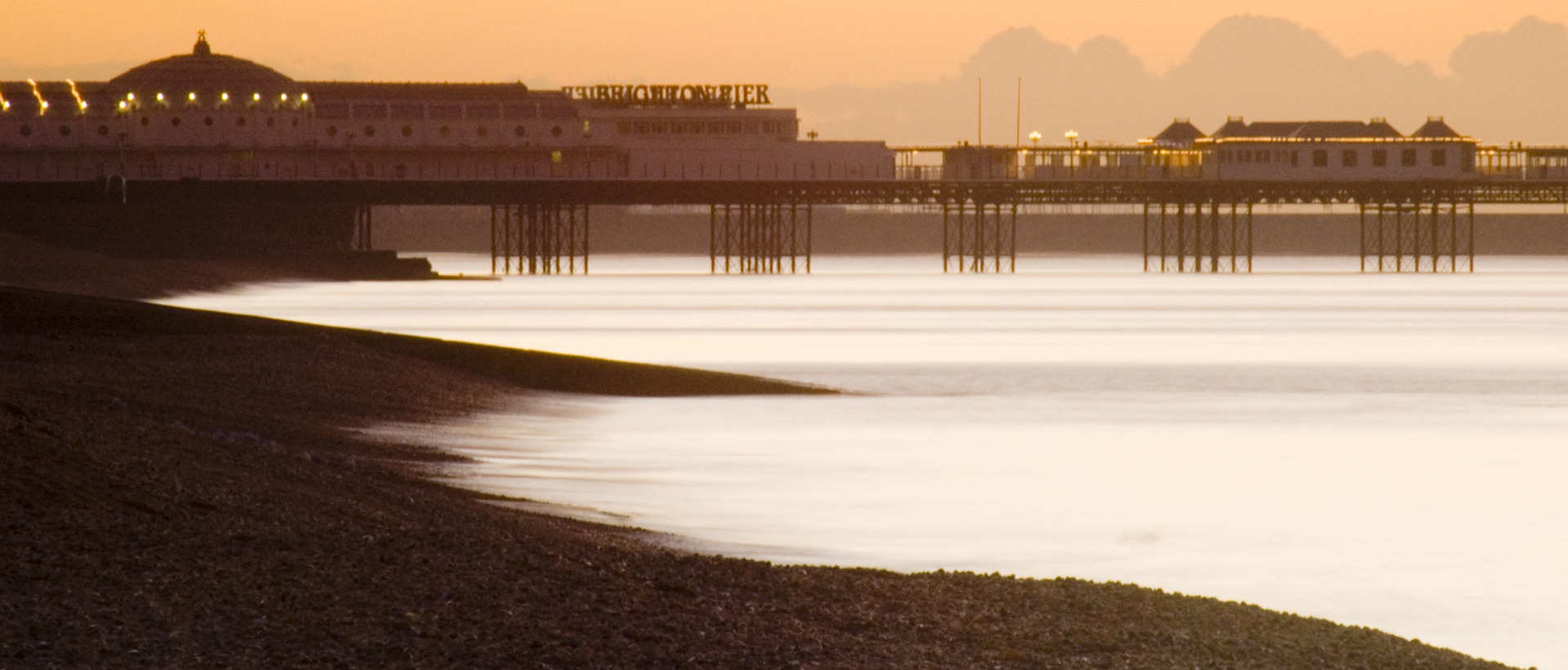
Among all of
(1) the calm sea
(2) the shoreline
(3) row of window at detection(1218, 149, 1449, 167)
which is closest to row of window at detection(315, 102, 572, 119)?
(3) row of window at detection(1218, 149, 1449, 167)

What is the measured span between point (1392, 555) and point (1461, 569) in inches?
29.1

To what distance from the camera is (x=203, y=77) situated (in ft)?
373

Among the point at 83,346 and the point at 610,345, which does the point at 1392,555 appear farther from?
the point at 610,345

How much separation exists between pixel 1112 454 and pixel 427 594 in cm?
1467

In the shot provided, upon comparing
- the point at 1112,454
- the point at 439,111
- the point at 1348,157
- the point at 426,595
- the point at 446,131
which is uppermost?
the point at 439,111

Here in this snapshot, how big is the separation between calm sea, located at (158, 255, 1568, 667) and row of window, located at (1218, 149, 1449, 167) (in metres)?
47.5

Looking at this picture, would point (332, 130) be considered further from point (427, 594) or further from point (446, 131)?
point (427, 594)

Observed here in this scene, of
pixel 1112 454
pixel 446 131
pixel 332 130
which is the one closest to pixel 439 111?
pixel 446 131

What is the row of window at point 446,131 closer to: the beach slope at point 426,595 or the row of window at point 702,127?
the row of window at point 702,127

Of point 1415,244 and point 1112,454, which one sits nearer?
point 1112,454

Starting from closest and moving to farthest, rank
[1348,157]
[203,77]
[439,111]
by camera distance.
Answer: [1348,157], [439,111], [203,77]

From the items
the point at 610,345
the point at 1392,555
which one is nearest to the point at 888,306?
the point at 610,345

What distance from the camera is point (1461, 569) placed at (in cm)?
1639

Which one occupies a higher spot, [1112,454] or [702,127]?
[702,127]
